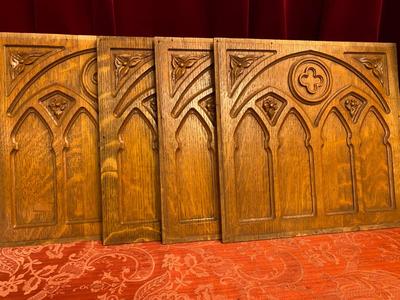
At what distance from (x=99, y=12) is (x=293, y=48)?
2.74 ft

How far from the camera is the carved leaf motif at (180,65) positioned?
1.20 meters

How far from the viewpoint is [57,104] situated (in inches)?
46.3

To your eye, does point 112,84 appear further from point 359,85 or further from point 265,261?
point 359,85

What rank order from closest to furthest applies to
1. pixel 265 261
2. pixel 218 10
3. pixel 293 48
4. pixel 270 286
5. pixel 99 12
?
pixel 270 286
pixel 265 261
pixel 293 48
pixel 99 12
pixel 218 10

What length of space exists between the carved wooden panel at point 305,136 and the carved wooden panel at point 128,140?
27 centimetres

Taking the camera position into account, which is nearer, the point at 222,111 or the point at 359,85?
the point at 222,111

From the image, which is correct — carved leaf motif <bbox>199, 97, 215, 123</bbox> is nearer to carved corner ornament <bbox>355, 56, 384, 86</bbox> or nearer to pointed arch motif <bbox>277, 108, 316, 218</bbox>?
pointed arch motif <bbox>277, 108, 316, 218</bbox>

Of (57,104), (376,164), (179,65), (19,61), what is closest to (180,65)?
(179,65)

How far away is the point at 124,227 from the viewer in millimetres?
1141

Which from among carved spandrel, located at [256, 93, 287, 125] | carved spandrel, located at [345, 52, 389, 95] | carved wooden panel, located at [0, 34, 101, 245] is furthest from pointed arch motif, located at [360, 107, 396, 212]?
carved wooden panel, located at [0, 34, 101, 245]

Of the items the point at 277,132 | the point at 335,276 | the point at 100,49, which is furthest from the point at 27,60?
the point at 335,276

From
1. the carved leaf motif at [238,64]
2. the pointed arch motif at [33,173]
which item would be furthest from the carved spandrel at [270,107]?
the pointed arch motif at [33,173]

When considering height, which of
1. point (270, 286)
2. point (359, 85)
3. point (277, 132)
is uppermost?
point (359, 85)

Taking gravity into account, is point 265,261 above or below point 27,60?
below
